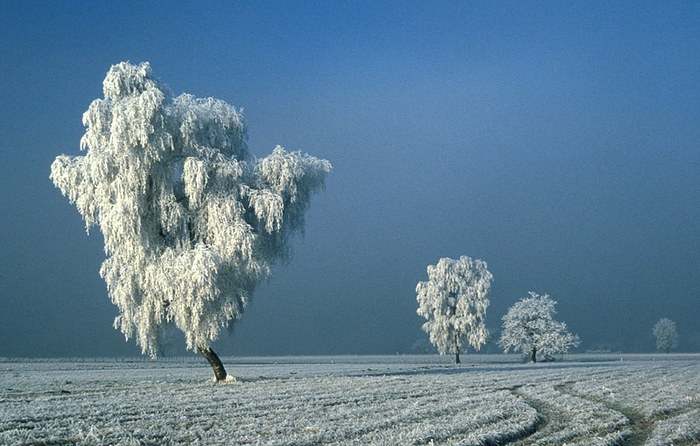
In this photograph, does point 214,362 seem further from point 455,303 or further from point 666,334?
point 666,334

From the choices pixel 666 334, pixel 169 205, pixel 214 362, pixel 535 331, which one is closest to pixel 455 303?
pixel 535 331

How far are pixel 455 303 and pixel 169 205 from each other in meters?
55.6

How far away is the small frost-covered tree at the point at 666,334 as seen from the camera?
551 feet

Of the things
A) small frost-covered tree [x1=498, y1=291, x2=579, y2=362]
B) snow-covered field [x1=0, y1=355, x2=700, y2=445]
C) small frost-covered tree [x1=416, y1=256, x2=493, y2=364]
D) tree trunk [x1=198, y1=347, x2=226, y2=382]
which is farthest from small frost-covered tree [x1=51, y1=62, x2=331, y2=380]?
small frost-covered tree [x1=498, y1=291, x2=579, y2=362]

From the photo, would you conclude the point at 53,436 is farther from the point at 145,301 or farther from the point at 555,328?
the point at 555,328

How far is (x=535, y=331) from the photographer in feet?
279

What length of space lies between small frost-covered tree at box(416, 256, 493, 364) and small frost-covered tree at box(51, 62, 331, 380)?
166ft

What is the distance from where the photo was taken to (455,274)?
81.6 meters

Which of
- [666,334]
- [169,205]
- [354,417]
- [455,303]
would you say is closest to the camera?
[354,417]

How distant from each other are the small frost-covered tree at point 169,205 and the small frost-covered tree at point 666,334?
549 feet

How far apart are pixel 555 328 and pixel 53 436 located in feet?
261

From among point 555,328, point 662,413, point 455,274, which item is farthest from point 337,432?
point 555,328

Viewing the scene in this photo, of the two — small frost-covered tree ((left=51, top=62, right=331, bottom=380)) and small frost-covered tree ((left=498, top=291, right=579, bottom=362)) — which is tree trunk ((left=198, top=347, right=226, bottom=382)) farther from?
small frost-covered tree ((left=498, top=291, right=579, bottom=362))

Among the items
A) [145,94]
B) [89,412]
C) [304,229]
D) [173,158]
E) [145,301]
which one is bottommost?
[89,412]
